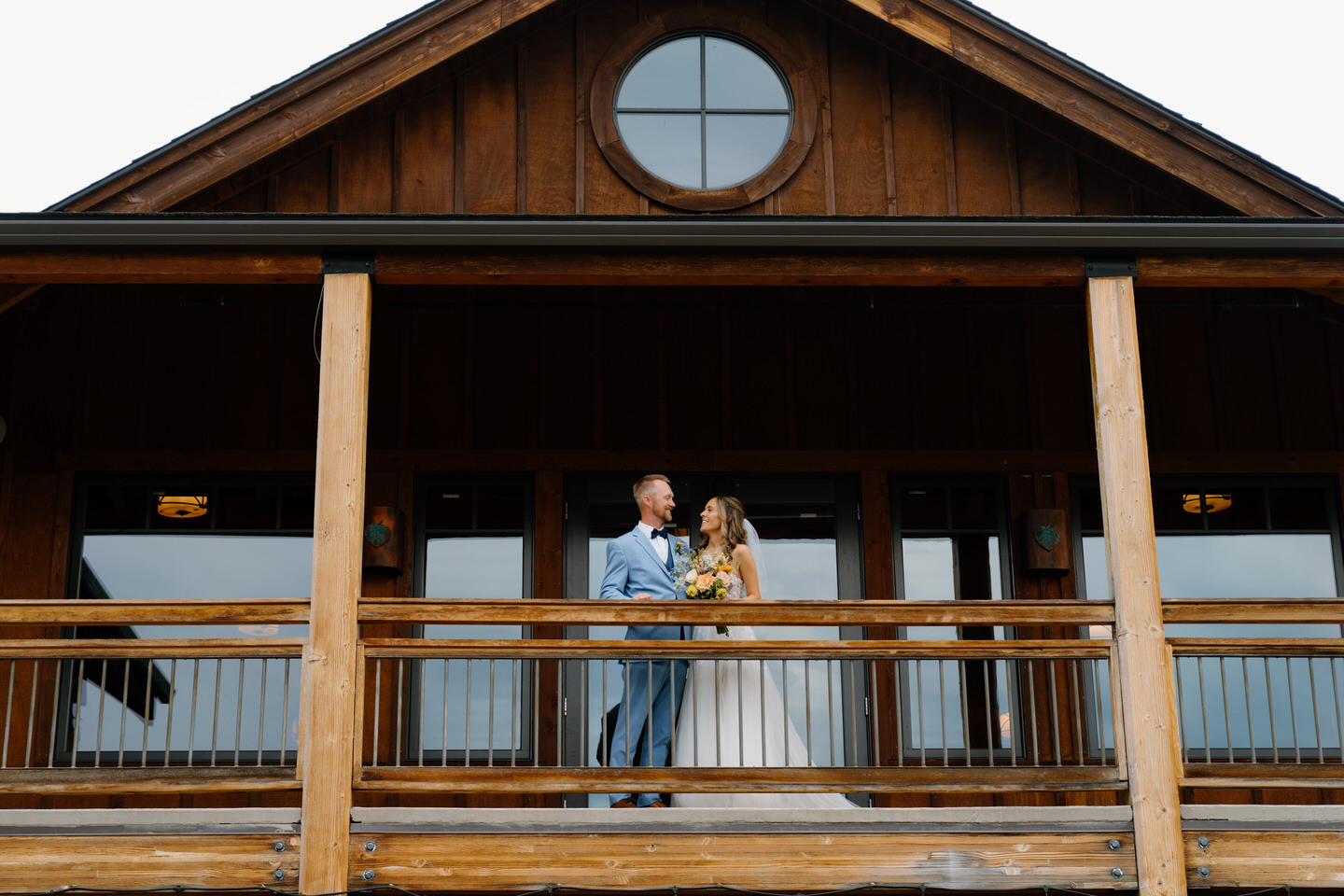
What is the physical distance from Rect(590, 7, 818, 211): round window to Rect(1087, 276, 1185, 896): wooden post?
2.62 meters

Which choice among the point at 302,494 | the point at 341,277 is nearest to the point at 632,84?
the point at 341,277

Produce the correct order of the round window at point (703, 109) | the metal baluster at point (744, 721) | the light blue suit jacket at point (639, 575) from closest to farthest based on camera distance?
the metal baluster at point (744, 721)
the light blue suit jacket at point (639, 575)
the round window at point (703, 109)

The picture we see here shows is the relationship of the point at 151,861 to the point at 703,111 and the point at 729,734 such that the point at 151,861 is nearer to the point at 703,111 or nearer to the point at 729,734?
the point at 729,734

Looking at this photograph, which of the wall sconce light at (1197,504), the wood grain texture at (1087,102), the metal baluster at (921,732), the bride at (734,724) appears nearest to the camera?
the bride at (734,724)

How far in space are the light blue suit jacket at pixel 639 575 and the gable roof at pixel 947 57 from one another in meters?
→ 3.28

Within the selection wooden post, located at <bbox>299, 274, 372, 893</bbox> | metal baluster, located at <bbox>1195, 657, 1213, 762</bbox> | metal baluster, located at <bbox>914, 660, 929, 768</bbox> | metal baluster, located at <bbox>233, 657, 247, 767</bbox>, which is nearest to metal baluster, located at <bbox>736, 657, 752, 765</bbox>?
metal baluster, located at <bbox>914, 660, 929, 768</bbox>

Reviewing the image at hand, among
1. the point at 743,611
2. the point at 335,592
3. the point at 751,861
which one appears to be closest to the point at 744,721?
the point at 743,611

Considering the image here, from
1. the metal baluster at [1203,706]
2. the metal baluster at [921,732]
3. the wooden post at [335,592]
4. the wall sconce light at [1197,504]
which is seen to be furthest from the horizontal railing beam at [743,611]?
the wall sconce light at [1197,504]

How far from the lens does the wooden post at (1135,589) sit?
19.5ft

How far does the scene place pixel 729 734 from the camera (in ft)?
22.0

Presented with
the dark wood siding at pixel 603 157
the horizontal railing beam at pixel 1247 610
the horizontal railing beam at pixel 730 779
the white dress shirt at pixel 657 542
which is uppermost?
the dark wood siding at pixel 603 157

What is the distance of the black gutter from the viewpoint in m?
6.28

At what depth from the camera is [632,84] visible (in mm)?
8477

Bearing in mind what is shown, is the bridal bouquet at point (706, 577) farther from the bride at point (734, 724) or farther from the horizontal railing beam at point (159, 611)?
the horizontal railing beam at point (159, 611)
